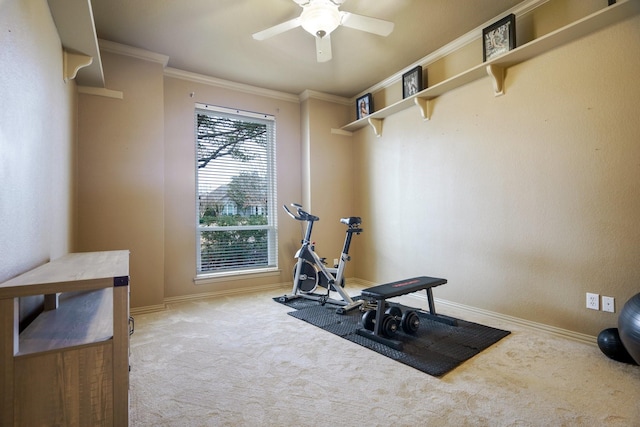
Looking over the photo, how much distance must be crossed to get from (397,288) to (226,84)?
11.2 feet

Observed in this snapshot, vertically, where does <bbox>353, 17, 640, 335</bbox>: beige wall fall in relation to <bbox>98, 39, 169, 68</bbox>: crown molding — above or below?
below

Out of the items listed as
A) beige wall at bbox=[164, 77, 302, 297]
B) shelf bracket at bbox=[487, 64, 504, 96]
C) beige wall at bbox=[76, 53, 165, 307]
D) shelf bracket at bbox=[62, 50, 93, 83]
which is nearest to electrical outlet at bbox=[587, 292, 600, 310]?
shelf bracket at bbox=[487, 64, 504, 96]

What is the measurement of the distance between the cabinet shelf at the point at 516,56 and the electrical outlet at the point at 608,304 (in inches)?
78.5

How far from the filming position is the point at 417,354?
232 centimetres

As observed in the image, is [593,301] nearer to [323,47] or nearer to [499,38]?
[499,38]

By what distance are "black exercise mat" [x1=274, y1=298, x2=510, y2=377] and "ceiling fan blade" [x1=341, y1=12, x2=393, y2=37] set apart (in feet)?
8.34

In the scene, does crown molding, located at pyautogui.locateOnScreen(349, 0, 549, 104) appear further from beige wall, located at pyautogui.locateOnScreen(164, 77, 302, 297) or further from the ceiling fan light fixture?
beige wall, located at pyautogui.locateOnScreen(164, 77, 302, 297)

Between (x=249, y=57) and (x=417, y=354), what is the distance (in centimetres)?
349

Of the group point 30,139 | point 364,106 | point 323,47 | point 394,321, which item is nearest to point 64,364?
point 30,139

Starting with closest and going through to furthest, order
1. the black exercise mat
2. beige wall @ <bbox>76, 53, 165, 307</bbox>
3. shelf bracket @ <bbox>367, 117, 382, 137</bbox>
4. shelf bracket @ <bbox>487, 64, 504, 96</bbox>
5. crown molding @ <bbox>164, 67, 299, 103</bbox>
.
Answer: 1. the black exercise mat
2. shelf bracket @ <bbox>487, 64, 504, 96</bbox>
3. beige wall @ <bbox>76, 53, 165, 307</bbox>
4. crown molding @ <bbox>164, 67, 299, 103</bbox>
5. shelf bracket @ <bbox>367, 117, 382, 137</bbox>

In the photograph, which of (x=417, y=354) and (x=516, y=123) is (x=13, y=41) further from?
(x=516, y=123)

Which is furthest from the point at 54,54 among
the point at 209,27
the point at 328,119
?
the point at 328,119

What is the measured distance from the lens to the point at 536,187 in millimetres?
2799

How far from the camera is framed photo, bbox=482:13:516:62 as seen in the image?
9.22ft
